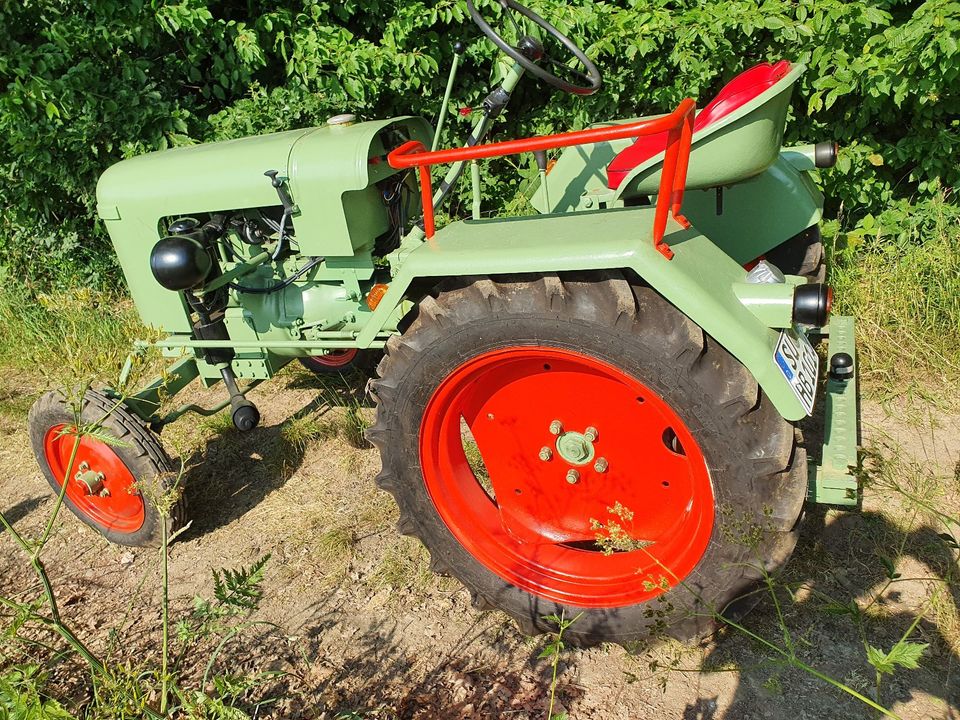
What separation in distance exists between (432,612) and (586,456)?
0.71m

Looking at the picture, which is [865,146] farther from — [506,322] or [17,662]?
[17,662]

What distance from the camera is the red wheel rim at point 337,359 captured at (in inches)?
140

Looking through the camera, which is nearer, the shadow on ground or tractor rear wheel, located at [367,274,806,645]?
tractor rear wheel, located at [367,274,806,645]

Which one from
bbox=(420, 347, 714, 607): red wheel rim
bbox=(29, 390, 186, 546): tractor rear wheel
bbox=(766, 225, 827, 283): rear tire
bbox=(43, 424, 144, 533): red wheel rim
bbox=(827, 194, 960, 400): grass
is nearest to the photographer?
bbox=(420, 347, 714, 607): red wheel rim

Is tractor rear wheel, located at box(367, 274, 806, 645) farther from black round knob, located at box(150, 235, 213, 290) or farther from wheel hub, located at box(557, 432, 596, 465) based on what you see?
black round knob, located at box(150, 235, 213, 290)

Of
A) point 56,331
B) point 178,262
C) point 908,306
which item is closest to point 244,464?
point 178,262

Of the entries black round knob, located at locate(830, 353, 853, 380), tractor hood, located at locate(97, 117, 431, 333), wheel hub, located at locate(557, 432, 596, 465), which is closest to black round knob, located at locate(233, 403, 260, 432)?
tractor hood, located at locate(97, 117, 431, 333)

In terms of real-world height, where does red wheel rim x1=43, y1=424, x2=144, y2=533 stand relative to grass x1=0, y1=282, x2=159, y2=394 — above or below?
above

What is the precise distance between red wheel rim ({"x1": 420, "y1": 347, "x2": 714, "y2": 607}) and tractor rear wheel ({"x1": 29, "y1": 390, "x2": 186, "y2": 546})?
110 cm

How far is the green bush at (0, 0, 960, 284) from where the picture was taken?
3867 mm

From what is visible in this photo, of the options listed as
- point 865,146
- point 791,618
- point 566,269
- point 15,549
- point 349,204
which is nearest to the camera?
point 566,269

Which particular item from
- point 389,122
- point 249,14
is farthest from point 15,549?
point 249,14

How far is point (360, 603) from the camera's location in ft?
7.63

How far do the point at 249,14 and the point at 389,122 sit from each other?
2792mm
